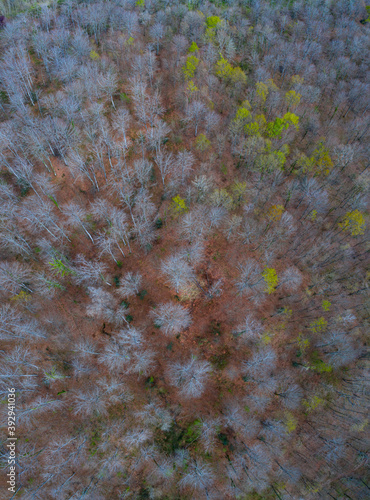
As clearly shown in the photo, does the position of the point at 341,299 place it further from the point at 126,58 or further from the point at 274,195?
the point at 126,58

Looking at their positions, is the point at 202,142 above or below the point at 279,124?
below

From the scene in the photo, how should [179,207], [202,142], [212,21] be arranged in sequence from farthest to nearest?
1. [212,21]
2. [202,142]
3. [179,207]

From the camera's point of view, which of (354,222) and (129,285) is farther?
(129,285)

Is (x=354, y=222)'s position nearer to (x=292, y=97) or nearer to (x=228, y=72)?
(x=292, y=97)

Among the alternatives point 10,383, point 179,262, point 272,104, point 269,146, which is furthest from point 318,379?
point 272,104

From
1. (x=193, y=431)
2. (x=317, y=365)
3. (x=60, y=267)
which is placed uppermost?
(x=317, y=365)

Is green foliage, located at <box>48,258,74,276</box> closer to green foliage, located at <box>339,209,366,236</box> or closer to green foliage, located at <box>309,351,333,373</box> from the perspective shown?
green foliage, located at <box>309,351,333,373</box>

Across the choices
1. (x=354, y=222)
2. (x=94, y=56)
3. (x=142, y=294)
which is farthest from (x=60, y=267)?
(x=354, y=222)

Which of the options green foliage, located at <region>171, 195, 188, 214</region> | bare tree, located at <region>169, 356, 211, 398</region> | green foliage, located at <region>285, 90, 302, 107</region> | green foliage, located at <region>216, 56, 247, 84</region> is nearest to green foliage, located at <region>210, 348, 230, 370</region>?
bare tree, located at <region>169, 356, 211, 398</region>

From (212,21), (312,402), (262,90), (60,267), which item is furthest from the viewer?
(212,21)

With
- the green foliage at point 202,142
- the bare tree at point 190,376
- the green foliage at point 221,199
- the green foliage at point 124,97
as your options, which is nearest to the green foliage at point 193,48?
the green foliage at point 124,97
